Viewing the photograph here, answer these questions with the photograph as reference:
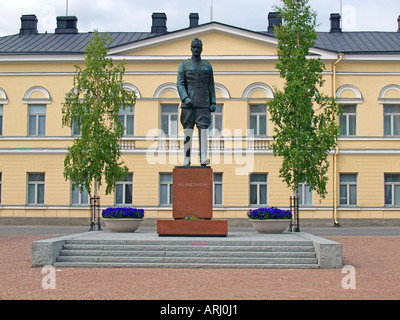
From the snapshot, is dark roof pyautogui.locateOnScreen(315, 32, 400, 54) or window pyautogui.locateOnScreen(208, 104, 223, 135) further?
dark roof pyautogui.locateOnScreen(315, 32, 400, 54)

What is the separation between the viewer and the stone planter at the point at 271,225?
54.0ft

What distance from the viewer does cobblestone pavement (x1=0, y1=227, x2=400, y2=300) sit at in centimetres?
934

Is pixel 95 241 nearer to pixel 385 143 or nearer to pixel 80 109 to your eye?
pixel 80 109

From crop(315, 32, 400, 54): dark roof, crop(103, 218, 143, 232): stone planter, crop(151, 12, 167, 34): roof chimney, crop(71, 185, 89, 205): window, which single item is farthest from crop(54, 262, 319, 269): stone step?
crop(151, 12, 167, 34): roof chimney

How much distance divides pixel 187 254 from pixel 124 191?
1753 cm

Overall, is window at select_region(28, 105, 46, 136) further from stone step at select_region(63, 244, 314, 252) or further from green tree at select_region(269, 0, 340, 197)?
stone step at select_region(63, 244, 314, 252)

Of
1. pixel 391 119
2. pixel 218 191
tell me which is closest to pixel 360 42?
pixel 391 119

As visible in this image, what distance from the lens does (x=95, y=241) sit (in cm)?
1403

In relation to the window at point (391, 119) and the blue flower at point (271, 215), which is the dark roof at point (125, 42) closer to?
the window at point (391, 119)

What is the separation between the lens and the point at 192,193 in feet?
49.8

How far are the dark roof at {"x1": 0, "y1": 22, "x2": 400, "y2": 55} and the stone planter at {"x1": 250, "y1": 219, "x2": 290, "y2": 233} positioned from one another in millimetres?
15948

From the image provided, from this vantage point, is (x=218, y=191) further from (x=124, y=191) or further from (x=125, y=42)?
(x=125, y=42)

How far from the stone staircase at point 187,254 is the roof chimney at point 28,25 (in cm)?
2566
